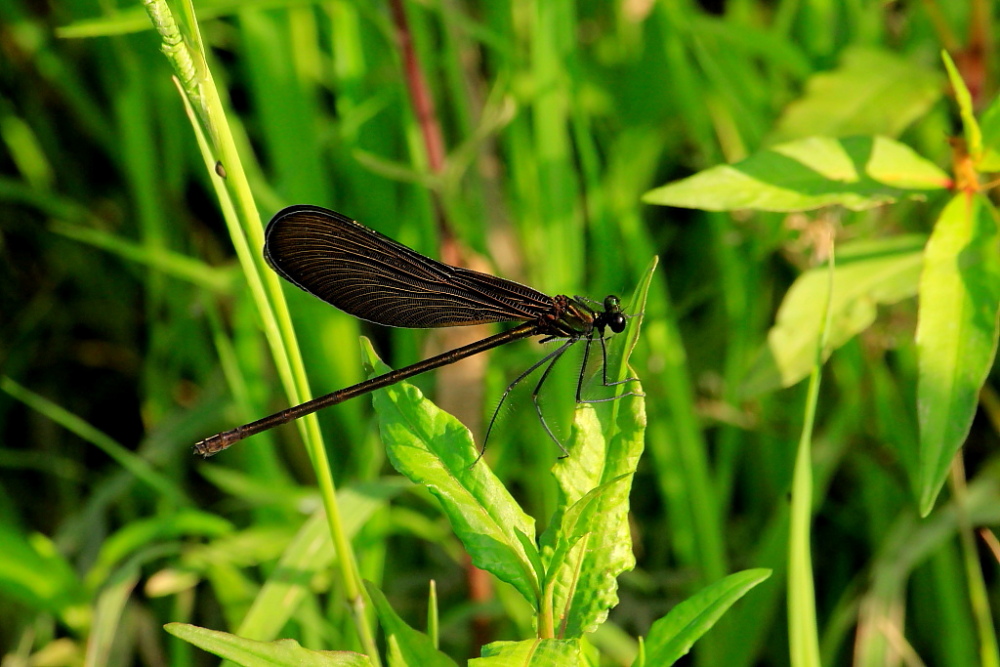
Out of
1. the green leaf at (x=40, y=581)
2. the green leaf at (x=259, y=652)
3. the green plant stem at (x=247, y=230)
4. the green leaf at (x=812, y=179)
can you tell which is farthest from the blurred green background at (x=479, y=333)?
the green leaf at (x=259, y=652)

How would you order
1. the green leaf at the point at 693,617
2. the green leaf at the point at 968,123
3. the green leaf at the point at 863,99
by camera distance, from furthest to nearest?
the green leaf at the point at 863,99
the green leaf at the point at 968,123
the green leaf at the point at 693,617

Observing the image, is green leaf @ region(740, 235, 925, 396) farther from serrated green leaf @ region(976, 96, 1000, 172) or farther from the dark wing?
the dark wing

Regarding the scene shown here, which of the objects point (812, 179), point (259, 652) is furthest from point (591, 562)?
point (812, 179)

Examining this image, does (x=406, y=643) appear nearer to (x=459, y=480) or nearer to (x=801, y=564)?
(x=459, y=480)

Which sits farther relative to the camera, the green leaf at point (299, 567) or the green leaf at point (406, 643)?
the green leaf at point (299, 567)

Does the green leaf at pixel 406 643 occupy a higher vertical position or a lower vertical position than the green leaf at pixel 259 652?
lower

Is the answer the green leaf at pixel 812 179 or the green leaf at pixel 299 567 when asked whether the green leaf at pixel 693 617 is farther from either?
the green leaf at pixel 299 567

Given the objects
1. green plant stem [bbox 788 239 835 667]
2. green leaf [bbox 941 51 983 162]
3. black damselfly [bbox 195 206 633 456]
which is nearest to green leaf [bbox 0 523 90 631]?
black damselfly [bbox 195 206 633 456]
